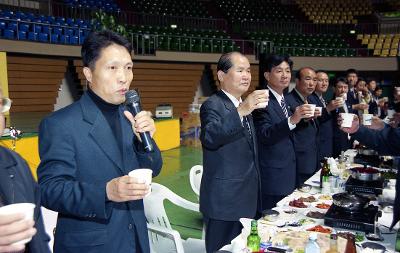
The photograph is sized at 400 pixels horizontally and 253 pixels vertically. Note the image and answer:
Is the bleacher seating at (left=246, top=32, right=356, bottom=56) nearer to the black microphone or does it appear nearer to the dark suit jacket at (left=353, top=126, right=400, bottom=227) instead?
the dark suit jacket at (left=353, top=126, right=400, bottom=227)

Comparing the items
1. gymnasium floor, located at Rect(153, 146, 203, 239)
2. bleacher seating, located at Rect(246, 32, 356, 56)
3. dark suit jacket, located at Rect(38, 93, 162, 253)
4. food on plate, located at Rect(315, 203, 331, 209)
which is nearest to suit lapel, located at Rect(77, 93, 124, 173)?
dark suit jacket, located at Rect(38, 93, 162, 253)

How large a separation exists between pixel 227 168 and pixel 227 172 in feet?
0.09

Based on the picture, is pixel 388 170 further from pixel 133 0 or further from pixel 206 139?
pixel 133 0

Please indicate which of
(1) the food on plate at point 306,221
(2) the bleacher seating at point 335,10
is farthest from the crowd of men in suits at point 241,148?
(2) the bleacher seating at point 335,10

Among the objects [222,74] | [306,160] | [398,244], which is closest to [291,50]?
[306,160]

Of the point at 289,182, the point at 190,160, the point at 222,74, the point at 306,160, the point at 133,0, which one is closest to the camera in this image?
the point at 222,74

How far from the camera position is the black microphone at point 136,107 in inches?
66.2

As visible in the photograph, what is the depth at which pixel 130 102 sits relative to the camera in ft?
5.75

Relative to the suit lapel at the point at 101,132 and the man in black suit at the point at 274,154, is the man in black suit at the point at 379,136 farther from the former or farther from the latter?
the suit lapel at the point at 101,132

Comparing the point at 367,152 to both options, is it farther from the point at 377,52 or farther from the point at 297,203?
the point at 377,52

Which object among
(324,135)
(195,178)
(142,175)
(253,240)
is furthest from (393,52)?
(142,175)

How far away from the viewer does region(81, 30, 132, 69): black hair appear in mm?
1797

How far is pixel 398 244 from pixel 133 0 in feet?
Result: 55.7

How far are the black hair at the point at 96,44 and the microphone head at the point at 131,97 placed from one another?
8.3 inches
